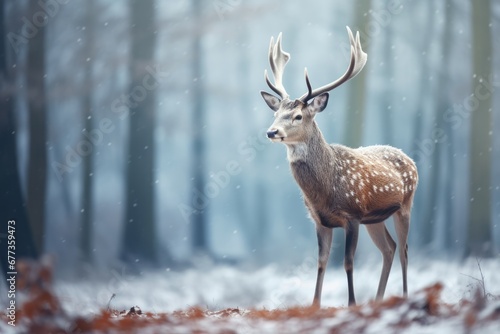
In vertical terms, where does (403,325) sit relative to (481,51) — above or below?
below

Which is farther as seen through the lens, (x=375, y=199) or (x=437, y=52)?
(x=437, y=52)

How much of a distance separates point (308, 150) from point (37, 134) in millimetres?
3854

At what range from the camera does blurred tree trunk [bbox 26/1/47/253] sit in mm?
7621

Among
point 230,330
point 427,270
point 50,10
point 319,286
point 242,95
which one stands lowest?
point 427,270

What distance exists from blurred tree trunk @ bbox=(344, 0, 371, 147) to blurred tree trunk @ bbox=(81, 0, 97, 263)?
289 cm

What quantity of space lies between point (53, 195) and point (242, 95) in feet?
7.98

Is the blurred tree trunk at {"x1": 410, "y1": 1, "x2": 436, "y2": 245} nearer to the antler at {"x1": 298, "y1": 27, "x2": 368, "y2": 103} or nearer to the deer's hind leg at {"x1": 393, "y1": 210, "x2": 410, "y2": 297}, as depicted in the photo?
the deer's hind leg at {"x1": 393, "y1": 210, "x2": 410, "y2": 297}

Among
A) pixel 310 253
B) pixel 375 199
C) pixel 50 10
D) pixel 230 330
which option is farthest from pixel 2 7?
pixel 230 330

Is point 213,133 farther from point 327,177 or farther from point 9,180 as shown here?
point 327,177

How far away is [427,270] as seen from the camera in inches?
292

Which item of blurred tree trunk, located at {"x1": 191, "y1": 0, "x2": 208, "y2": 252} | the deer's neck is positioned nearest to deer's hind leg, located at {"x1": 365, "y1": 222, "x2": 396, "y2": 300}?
the deer's neck

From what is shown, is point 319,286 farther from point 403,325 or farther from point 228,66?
point 228,66

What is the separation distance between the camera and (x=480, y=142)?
8.06 metres

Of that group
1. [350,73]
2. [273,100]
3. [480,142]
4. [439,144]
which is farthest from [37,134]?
[480,142]
